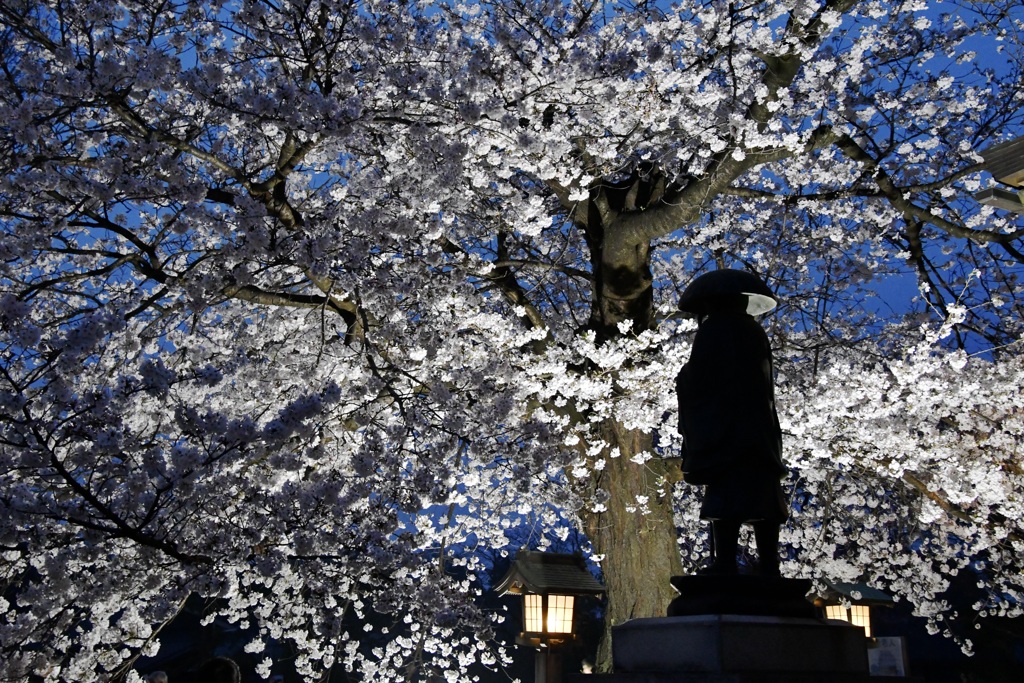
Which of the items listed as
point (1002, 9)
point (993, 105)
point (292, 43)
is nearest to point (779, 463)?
point (292, 43)

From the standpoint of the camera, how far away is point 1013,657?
18047mm

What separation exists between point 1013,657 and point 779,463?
58.5 ft

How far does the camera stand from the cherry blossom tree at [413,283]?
5527 mm

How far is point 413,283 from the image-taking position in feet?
23.7

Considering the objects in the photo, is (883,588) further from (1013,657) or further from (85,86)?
(85,86)

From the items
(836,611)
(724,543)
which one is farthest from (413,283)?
(836,611)

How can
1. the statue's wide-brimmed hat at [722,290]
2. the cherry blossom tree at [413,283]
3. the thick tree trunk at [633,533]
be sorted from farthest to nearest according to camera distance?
the thick tree trunk at [633,533], the cherry blossom tree at [413,283], the statue's wide-brimmed hat at [722,290]

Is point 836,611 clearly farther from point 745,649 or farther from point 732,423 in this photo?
point 745,649

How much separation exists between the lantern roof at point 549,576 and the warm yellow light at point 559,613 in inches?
3.2

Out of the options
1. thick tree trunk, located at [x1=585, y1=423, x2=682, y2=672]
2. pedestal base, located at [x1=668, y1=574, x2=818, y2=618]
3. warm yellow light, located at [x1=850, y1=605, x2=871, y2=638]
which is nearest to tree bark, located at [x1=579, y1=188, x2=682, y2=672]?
thick tree trunk, located at [x1=585, y1=423, x2=682, y2=672]

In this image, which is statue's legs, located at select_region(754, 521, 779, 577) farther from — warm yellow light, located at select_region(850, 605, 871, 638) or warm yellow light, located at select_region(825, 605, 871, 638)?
warm yellow light, located at select_region(850, 605, 871, 638)

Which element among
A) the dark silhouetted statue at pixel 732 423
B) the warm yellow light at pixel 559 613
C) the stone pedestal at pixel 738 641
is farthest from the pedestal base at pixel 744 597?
the warm yellow light at pixel 559 613

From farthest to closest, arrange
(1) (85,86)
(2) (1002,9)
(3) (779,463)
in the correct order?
(2) (1002,9) → (1) (85,86) → (3) (779,463)

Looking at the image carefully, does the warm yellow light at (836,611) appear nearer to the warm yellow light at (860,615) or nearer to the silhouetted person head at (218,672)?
the warm yellow light at (860,615)
